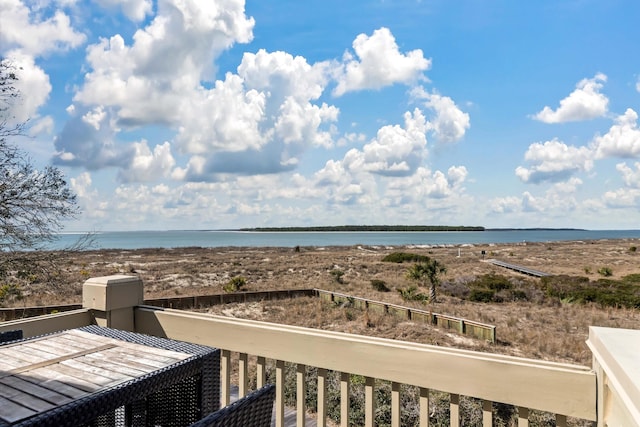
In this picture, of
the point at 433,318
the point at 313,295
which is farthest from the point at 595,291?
the point at 313,295

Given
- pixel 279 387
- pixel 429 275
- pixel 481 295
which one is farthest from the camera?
pixel 481 295

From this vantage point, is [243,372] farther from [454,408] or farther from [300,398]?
[454,408]

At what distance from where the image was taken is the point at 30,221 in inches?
336

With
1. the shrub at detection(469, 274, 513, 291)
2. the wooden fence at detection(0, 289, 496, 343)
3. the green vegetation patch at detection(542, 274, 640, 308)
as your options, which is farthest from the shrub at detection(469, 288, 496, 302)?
the wooden fence at detection(0, 289, 496, 343)

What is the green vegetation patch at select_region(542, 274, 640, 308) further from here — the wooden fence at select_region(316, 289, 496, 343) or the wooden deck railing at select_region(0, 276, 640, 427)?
the wooden deck railing at select_region(0, 276, 640, 427)

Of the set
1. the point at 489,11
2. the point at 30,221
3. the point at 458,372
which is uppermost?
the point at 489,11

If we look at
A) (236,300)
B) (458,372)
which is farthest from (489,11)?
(236,300)

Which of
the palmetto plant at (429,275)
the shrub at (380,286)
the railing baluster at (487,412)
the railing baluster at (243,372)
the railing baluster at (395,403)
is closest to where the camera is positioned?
the railing baluster at (487,412)

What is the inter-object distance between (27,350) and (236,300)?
14.3 meters

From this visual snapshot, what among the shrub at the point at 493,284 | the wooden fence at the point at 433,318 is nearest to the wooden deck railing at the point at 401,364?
the wooden fence at the point at 433,318

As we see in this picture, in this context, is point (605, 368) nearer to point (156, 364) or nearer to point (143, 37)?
point (156, 364)

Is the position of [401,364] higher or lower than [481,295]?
higher

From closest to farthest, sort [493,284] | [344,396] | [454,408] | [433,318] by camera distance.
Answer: [454,408]
[344,396]
[433,318]
[493,284]

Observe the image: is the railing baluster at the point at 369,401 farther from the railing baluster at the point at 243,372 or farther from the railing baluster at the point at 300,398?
the railing baluster at the point at 243,372
